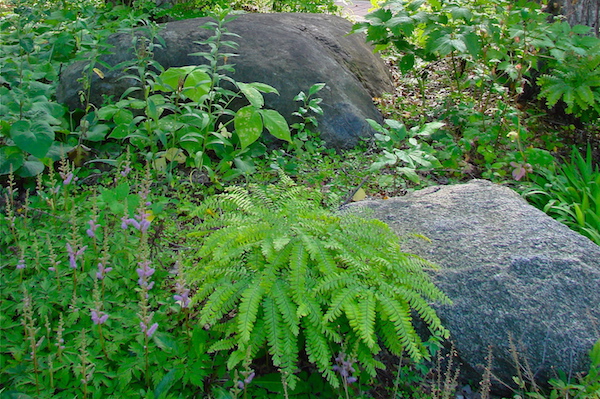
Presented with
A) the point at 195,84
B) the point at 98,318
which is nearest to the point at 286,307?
the point at 98,318

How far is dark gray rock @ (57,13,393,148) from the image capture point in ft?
15.5

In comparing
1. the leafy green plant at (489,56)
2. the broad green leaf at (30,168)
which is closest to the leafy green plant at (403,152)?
A: the leafy green plant at (489,56)

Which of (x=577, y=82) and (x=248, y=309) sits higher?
(x=577, y=82)

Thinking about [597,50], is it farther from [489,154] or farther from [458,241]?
[458,241]

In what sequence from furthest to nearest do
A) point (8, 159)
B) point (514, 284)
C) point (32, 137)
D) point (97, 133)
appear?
1. point (97, 133)
2. point (8, 159)
3. point (32, 137)
4. point (514, 284)

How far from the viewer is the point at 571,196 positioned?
3867 millimetres

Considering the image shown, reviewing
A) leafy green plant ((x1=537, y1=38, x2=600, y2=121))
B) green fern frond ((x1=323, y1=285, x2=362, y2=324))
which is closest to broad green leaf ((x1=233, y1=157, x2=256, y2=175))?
green fern frond ((x1=323, y1=285, x2=362, y2=324))

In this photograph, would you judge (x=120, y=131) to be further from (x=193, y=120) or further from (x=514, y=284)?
(x=514, y=284)

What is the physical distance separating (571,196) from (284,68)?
9.20 feet

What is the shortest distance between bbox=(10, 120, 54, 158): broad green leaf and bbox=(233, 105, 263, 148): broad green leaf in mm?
1374

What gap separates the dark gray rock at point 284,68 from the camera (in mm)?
4715

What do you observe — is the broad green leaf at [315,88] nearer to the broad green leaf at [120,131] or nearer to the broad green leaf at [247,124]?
the broad green leaf at [247,124]

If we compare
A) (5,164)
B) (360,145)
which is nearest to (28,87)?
(5,164)

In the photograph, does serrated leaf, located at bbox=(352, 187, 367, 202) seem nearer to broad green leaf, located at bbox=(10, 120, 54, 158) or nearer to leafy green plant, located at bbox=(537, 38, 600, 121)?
leafy green plant, located at bbox=(537, 38, 600, 121)
